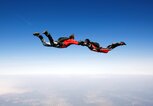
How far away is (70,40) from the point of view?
24.9 ft

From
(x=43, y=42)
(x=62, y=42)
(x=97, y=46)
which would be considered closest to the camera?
(x=62, y=42)

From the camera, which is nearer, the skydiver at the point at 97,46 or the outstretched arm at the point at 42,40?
the outstretched arm at the point at 42,40

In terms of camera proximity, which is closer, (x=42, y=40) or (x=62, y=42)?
(x=62, y=42)

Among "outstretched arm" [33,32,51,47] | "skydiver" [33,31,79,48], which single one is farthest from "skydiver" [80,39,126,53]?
"outstretched arm" [33,32,51,47]

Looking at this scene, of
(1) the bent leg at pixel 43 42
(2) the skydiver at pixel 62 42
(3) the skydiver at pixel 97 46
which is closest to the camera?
(2) the skydiver at pixel 62 42

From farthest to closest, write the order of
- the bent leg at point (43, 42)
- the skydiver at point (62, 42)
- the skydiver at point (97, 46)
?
the skydiver at point (97, 46) < the bent leg at point (43, 42) < the skydiver at point (62, 42)

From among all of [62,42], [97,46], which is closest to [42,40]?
[62,42]

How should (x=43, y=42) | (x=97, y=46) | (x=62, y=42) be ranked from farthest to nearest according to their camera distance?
(x=97, y=46)
(x=43, y=42)
(x=62, y=42)

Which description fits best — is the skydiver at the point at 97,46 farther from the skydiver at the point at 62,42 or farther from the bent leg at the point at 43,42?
the bent leg at the point at 43,42

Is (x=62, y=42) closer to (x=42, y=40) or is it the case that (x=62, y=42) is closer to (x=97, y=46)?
(x=42, y=40)

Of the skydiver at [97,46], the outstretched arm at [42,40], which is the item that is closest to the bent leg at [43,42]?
the outstretched arm at [42,40]

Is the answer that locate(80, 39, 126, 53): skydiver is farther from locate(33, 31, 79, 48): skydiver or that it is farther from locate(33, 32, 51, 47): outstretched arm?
locate(33, 32, 51, 47): outstretched arm

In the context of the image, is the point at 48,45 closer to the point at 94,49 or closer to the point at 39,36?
the point at 39,36

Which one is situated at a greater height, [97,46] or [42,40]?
[42,40]
